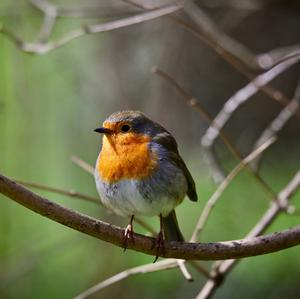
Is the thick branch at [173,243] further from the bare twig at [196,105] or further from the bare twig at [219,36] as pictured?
the bare twig at [219,36]

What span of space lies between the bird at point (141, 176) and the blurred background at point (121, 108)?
50.0 inches

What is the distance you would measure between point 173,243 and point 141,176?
583 mm

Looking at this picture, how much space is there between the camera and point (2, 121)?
6352mm

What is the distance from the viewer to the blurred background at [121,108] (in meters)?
5.11

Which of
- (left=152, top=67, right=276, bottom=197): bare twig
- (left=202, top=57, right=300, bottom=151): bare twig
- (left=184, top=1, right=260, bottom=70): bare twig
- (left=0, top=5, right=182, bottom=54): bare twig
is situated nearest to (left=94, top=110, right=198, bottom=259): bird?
(left=202, top=57, right=300, bottom=151): bare twig

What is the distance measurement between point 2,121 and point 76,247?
55.0 inches

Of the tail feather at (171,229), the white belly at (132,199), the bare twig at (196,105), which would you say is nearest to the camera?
the bare twig at (196,105)

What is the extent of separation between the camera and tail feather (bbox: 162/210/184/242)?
366 cm

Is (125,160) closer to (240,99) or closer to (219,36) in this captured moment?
(240,99)

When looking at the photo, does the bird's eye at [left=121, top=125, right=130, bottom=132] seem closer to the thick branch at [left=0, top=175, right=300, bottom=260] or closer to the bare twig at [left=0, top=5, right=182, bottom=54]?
the bare twig at [left=0, top=5, right=182, bottom=54]

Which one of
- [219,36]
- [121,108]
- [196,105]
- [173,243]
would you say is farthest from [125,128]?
[121,108]

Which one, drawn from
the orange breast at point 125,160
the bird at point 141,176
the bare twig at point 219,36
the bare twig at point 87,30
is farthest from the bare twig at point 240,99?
the bare twig at point 87,30

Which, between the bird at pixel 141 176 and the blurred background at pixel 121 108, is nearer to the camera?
the bird at pixel 141 176

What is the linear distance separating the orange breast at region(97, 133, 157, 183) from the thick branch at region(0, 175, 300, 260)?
0.57 meters
